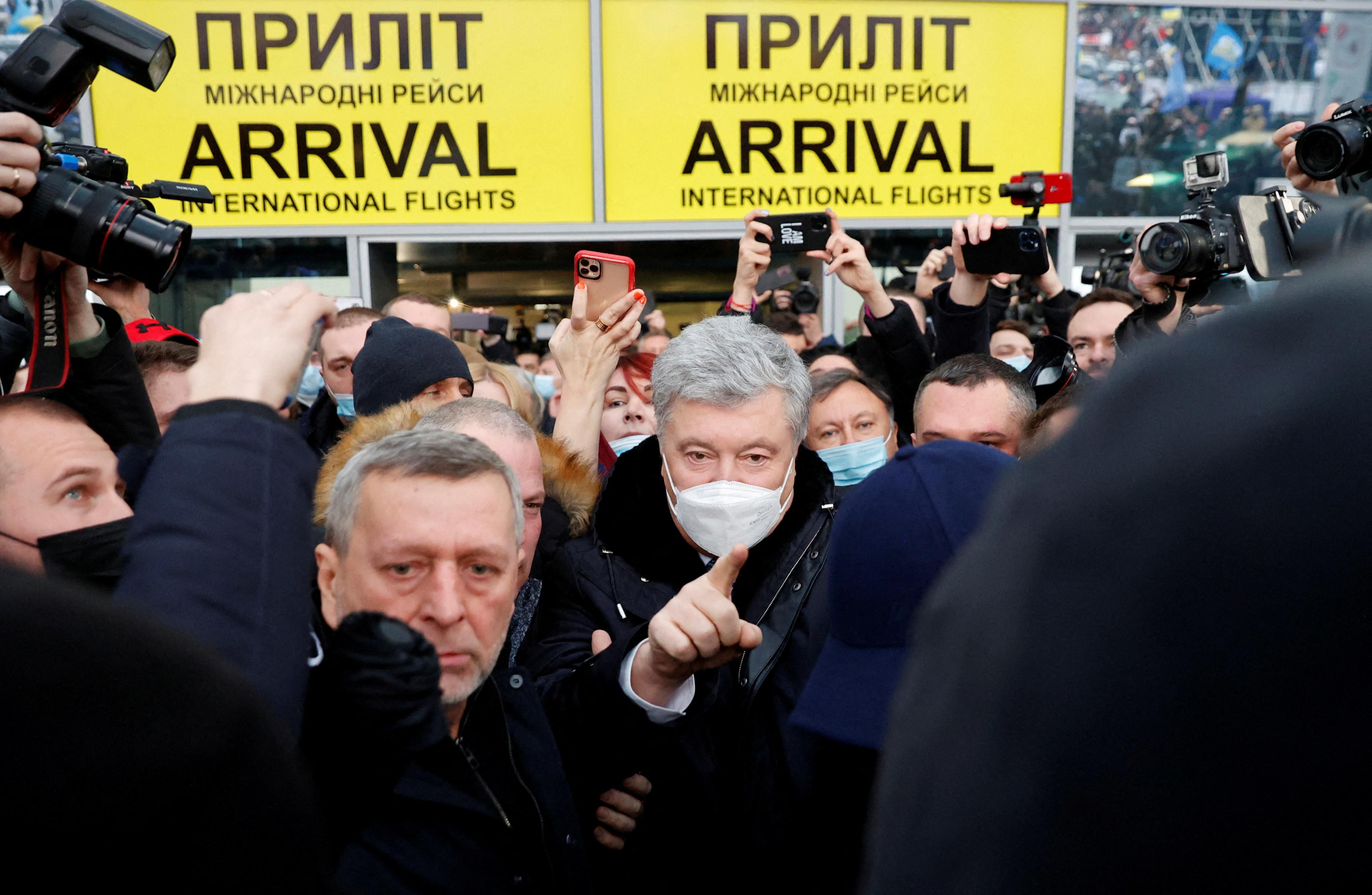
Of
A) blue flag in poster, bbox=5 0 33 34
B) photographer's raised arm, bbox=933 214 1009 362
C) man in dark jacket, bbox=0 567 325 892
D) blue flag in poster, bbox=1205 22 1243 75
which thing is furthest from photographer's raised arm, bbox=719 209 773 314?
blue flag in poster, bbox=5 0 33 34

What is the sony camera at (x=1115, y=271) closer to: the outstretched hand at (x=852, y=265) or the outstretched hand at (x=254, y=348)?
the outstretched hand at (x=852, y=265)

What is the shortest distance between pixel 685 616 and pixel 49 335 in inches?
52.5

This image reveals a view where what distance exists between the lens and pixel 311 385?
461 cm

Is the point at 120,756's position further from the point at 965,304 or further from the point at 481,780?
the point at 965,304

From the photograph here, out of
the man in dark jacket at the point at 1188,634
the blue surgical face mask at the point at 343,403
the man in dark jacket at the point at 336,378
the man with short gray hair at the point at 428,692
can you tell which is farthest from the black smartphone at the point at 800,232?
the man in dark jacket at the point at 1188,634

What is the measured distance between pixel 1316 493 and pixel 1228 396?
0.06 m

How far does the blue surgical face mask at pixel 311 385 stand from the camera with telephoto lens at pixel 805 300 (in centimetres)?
254

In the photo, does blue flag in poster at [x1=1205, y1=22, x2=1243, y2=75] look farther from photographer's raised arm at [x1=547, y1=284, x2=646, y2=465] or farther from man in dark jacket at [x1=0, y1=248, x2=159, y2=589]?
man in dark jacket at [x1=0, y1=248, x2=159, y2=589]

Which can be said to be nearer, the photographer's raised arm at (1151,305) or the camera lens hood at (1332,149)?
the camera lens hood at (1332,149)

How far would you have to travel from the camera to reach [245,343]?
1.09 metres

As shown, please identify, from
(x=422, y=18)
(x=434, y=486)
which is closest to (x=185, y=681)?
(x=434, y=486)

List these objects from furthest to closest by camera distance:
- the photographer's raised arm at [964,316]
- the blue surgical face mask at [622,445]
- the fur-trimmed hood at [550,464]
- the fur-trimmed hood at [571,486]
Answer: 1. the photographer's raised arm at [964,316]
2. the blue surgical face mask at [622,445]
3. the fur-trimmed hood at [571,486]
4. the fur-trimmed hood at [550,464]

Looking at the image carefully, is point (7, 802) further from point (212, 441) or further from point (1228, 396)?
point (1228, 396)

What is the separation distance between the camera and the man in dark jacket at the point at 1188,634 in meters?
0.46
